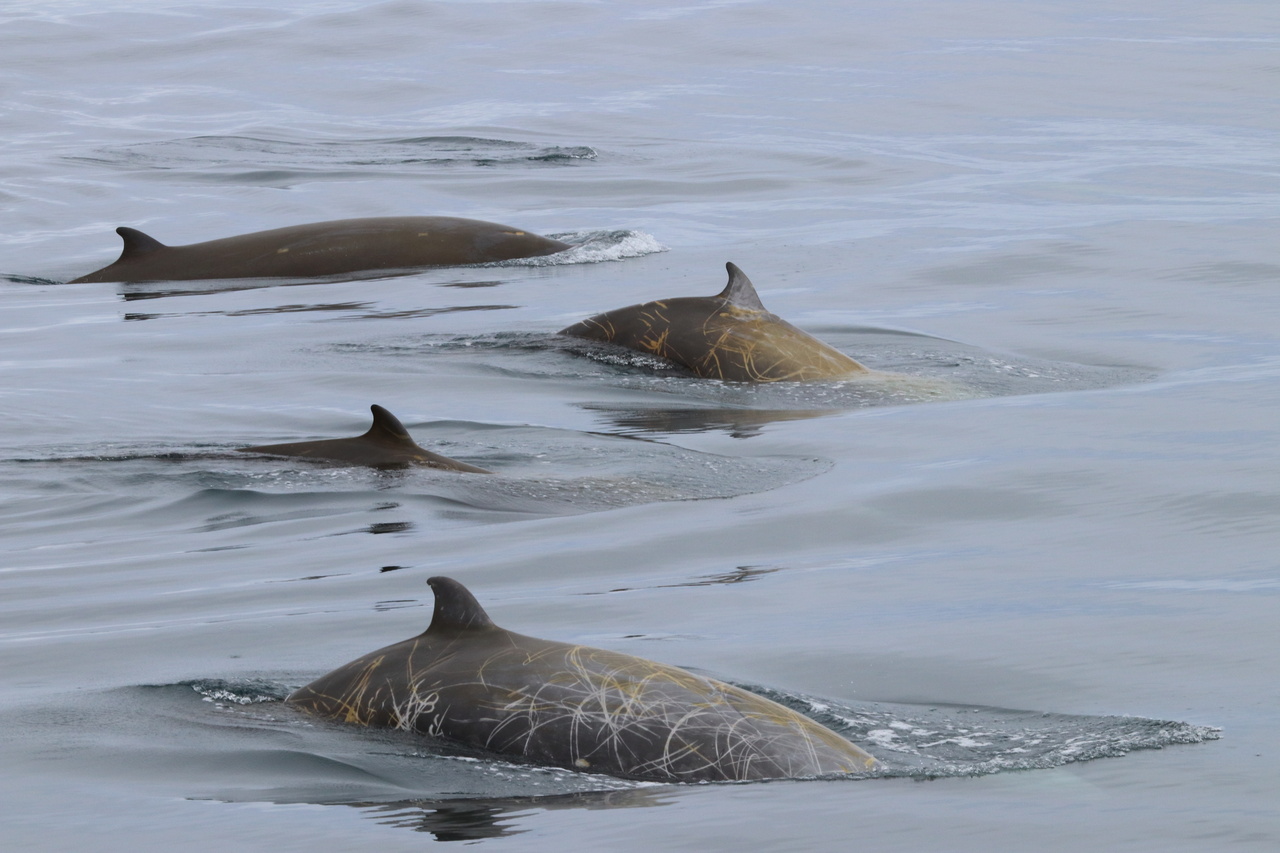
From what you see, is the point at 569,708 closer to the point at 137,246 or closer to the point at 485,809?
the point at 485,809

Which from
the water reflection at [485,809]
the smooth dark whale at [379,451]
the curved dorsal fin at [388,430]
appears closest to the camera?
the water reflection at [485,809]

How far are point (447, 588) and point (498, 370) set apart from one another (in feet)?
23.8

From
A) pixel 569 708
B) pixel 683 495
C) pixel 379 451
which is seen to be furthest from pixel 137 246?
pixel 569 708

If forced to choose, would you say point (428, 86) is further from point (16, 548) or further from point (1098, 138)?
point (16, 548)

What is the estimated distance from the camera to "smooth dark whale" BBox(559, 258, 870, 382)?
12555 mm

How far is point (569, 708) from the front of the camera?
5.61 m

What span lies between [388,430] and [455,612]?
12.0 feet

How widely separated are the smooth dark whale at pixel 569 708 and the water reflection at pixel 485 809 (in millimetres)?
173

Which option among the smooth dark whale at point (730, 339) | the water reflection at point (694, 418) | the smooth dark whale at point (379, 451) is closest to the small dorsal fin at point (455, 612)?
the smooth dark whale at point (379, 451)

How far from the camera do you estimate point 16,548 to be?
872 cm

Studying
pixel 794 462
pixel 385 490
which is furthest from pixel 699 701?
pixel 794 462

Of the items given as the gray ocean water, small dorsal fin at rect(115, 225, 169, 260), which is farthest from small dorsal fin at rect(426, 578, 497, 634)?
small dorsal fin at rect(115, 225, 169, 260)

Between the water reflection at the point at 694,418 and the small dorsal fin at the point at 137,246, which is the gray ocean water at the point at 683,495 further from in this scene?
the small dorsal fin at the point at 137,246

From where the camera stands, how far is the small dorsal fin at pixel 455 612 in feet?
19.4
